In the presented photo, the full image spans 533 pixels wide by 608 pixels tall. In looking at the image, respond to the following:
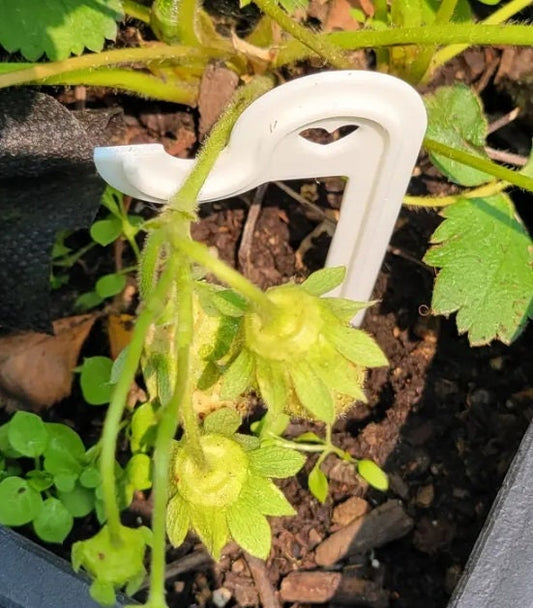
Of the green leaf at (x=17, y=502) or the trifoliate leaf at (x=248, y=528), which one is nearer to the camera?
the trifoliate leaf at (x=248, y=528)

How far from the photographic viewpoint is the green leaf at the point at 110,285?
4.77ft

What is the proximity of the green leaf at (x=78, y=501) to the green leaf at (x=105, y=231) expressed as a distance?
374 millimetres

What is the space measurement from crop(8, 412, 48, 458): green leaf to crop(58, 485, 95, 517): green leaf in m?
0.08

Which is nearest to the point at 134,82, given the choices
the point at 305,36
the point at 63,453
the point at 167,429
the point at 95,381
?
the point at 305,36

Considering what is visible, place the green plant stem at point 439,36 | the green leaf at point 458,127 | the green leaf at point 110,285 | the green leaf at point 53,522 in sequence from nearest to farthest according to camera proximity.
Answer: the green plant stem at point 439,36
the green leaf at point 53,522
the green leaf at point 458,127
the green leaf at point 110,285

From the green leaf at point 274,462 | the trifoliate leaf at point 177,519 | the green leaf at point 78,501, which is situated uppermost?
the green leaf at point 274,462

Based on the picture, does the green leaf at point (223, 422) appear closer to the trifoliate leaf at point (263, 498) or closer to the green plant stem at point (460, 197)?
the trifoliate leaf at point (263, 498)

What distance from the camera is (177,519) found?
0.95 m

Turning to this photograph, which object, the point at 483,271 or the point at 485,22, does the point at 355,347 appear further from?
the point at 485,22

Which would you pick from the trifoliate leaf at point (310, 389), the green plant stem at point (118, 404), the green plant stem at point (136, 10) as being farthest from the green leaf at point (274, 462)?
the green plant stem at point (136, 10)

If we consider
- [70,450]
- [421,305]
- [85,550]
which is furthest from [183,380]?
[421,305]

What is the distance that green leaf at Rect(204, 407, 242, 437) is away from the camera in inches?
38.0

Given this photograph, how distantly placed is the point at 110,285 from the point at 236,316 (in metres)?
0.54

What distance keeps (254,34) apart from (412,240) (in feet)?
1.35
